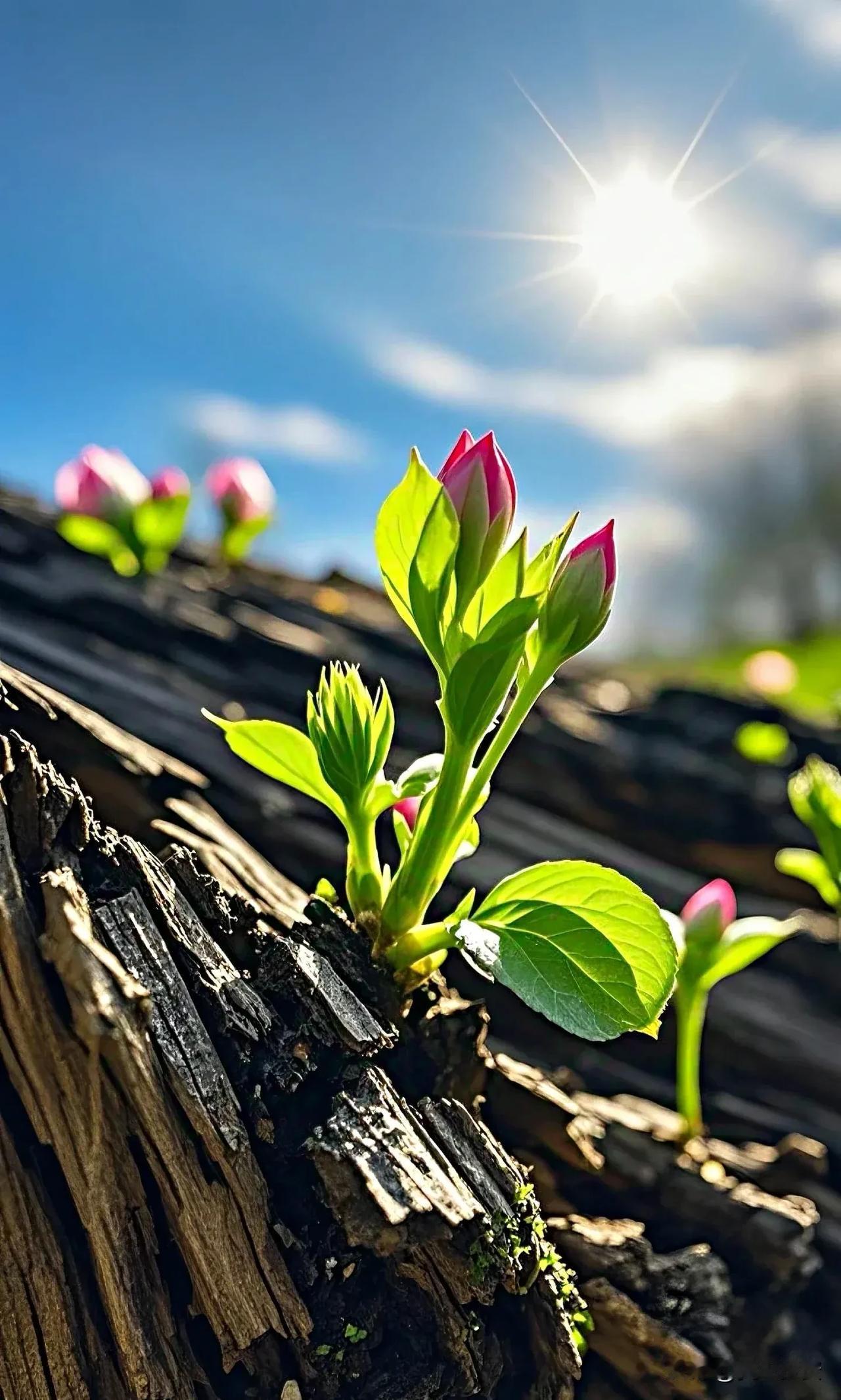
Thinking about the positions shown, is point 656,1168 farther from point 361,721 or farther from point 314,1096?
point 361,721

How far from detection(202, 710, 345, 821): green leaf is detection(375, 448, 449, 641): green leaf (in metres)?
0.16

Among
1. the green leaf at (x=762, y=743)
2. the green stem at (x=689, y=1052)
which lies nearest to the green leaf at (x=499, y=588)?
the green stem at (x=689, y=1052)

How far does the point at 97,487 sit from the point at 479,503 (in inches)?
75.1

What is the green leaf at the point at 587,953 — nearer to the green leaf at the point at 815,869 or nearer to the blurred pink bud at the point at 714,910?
the blurred pink bud at the point at 714,910

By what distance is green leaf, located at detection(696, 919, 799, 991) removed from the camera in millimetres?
1336

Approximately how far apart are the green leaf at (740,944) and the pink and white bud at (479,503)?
2.37 feet

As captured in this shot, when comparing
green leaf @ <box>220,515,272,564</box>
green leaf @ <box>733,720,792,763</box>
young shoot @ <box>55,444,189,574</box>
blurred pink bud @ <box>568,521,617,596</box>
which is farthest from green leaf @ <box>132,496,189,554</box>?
blurred pink bud @ <box>568,521,617,596</box>

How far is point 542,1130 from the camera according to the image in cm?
120

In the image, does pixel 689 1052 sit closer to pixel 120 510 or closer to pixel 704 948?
pixel 704 948

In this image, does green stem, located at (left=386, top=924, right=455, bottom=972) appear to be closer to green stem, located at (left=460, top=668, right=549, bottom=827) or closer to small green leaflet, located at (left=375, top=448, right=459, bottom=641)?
green stem, located at (left=460, top=668, right=549, bottom=827)

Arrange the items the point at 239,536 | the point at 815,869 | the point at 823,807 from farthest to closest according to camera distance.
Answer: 1. the point at 239,536
2. the point at 815,869
3. the point at 823,807

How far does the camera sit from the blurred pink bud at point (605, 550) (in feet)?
2.99

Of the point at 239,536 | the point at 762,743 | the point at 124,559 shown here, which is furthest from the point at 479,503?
the point at 239,536

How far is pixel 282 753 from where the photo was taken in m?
0.99
